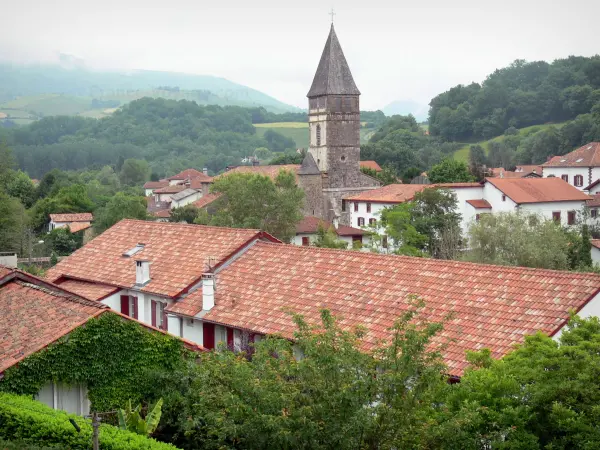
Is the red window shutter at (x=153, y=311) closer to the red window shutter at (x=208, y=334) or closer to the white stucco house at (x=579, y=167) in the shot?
the red window shutter at (x=208, y=334)

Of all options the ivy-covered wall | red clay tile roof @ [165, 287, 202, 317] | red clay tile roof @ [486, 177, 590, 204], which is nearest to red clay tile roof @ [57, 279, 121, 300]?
red clay tile roof @ [165, 287, 202, 317]

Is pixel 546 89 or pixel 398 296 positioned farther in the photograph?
pixel 546 89

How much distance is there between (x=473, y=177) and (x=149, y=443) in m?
81.7

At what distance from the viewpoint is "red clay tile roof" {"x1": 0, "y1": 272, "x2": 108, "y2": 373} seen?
18.6 metres

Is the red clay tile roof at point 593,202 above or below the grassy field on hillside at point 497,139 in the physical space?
below

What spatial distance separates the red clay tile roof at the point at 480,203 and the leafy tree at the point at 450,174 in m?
20.6

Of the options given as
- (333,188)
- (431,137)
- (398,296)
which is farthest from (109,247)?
(431,137)

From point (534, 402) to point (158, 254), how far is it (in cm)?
2111

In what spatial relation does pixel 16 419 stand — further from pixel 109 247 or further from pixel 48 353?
pixel 109 247

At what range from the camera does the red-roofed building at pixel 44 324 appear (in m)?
18.6

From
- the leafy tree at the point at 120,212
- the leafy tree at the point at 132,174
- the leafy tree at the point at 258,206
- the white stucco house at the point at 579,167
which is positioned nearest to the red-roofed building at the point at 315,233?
the leafy tree at the point at 120,212

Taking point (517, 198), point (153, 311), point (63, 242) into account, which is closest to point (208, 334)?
point (153, 311)

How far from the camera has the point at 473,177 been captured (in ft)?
306

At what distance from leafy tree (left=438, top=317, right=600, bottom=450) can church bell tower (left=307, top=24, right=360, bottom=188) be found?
7702 cm
